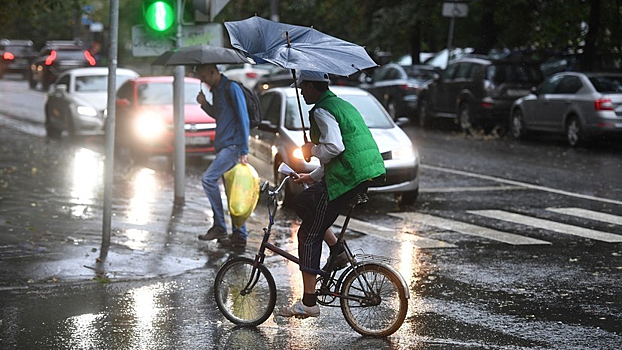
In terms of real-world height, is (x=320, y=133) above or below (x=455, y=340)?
above

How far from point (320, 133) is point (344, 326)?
1351 mm

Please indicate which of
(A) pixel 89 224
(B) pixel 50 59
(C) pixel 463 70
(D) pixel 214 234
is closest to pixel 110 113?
(D) pixel 214 234

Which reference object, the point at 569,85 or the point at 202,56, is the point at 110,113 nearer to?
the point at 202,56

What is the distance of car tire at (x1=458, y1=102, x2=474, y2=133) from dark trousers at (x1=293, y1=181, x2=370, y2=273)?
1887 centimetres

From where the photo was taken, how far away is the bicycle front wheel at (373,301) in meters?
7.12

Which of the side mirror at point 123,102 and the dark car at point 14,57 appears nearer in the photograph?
the side mirror at point 123,102

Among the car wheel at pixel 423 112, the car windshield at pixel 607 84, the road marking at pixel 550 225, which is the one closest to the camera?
the road marking at pixel 550 225

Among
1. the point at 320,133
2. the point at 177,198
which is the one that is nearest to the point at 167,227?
the point at 177,198

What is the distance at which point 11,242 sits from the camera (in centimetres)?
1062

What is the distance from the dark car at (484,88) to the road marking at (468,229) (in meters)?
12.8

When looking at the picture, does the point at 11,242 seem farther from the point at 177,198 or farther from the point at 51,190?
Result: the point at 51,190

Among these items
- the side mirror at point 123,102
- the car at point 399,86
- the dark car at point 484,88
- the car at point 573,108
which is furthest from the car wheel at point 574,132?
the side mirror at point 123,102

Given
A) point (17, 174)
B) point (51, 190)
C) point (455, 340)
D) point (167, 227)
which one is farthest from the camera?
point (17, 174)

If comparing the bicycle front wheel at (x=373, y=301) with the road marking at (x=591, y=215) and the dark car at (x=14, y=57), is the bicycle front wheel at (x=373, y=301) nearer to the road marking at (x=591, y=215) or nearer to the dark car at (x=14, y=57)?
the road marking at (x=591, y=215)
